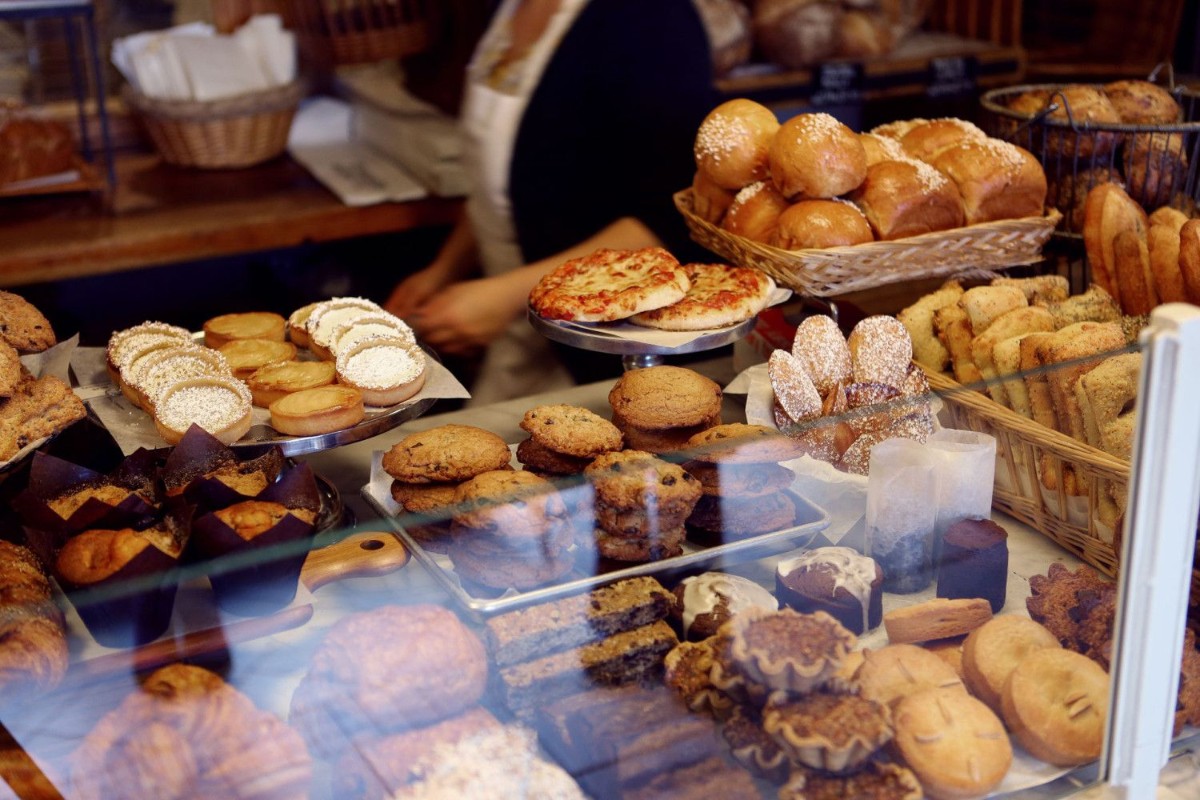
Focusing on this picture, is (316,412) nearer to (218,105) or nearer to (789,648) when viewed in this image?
(789,648)

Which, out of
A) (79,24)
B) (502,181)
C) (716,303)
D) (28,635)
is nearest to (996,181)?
(716,303)

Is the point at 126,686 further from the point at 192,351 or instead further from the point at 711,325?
the point at 711,325

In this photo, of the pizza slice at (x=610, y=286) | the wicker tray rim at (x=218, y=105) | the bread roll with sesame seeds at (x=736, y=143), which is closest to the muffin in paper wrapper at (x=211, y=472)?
the pizza slice at (x=610, y=286)

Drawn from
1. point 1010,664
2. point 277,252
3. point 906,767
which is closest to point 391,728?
point 906,767

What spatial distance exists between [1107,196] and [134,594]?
5.58 feet

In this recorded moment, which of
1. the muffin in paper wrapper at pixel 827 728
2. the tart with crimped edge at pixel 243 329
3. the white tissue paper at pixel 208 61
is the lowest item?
the muffin in paper wrapper at pixel 827 728

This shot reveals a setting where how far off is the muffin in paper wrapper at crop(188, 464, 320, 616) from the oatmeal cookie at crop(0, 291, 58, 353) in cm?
78

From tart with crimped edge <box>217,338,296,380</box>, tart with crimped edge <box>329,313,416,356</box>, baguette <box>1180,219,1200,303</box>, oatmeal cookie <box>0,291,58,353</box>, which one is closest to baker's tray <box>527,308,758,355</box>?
tart with crimped edge <box>329,313,416,356</box>

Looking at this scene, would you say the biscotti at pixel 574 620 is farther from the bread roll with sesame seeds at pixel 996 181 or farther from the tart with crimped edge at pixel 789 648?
the bread roll with sesame seeds at pixel 996 181

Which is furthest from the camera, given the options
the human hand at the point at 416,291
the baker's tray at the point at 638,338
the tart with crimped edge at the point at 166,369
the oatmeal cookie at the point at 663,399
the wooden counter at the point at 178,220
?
the wooden counter at the point at 178,220

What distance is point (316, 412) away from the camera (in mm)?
1642

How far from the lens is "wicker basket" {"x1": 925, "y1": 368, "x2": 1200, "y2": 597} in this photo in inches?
56.9

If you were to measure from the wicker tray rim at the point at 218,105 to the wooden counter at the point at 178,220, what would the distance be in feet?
0.72

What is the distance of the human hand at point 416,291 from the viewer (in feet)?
8.06
